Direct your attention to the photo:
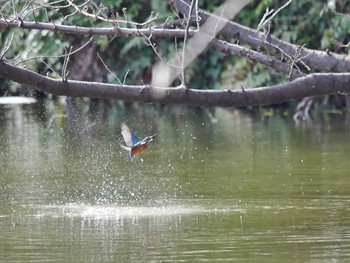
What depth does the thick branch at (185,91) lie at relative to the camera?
27.1 ft

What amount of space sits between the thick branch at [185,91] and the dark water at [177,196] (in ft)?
2.93

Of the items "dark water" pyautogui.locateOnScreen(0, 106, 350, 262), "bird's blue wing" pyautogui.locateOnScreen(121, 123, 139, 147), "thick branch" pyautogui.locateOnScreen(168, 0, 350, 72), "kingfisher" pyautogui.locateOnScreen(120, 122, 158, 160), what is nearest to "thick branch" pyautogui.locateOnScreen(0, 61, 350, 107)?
"dark water" pyautogui.locateOnScreen(0, 106, 350, 262)

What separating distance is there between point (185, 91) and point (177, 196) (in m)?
2.46

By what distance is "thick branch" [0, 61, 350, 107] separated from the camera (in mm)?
8258

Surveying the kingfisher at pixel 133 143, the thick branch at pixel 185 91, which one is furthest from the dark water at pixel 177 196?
the thick branch at pixel 185 91

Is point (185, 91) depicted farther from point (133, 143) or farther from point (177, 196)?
point (177, 196)

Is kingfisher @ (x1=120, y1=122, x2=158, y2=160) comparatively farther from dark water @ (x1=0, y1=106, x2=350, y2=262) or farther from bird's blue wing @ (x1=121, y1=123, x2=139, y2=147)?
dark water @ (x1=0, y1=106, x2=350, y2=262)

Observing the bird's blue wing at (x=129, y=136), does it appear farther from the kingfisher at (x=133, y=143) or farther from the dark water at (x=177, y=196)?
the dark water at (x=177, y=196)

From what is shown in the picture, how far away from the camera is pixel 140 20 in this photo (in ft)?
79.4

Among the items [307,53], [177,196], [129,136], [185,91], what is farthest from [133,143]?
[185,91]

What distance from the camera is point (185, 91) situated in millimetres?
8438

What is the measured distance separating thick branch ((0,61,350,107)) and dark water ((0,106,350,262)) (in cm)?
89

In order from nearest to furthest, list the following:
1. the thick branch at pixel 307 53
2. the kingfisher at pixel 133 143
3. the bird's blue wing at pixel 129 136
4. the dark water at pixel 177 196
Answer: the dark water at pixel 177 196
the kingfisher at pixel 133 143
the bird's blue wing at pixel 129 136
the thick branch at pixel 307 53

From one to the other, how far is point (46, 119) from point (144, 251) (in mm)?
12216
